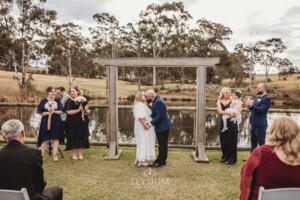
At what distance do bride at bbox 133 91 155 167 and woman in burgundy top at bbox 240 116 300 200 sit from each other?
381cm

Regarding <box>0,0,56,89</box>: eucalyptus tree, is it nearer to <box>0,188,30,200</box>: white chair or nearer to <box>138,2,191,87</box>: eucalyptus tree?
<box>138,2,191,87</box>: eucalyptus tree

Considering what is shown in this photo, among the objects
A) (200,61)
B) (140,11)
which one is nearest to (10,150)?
(200,61)

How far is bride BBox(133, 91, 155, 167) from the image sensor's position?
6484 mm

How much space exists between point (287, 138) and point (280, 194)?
541 millimetres

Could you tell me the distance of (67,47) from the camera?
38.3 metres

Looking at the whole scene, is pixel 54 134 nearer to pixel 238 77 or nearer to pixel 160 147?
pixel 160 147

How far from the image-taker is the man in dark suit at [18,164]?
2936 mm

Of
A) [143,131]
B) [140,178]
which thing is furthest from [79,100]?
[140,178]

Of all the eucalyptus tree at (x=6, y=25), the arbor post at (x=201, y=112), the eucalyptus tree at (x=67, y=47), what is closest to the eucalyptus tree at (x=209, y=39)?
the eucalyptus tree at (x=67, y=47)

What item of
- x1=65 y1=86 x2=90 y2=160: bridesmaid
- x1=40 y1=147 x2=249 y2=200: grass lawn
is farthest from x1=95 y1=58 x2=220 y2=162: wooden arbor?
x1=65 y1=86 x2=90 y2=160: bridesmaid

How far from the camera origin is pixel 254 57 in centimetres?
4991

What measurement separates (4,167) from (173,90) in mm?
38552

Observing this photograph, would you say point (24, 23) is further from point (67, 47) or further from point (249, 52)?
point (249, 52)

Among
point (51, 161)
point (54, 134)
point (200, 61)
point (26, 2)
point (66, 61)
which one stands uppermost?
point (26, 2)
